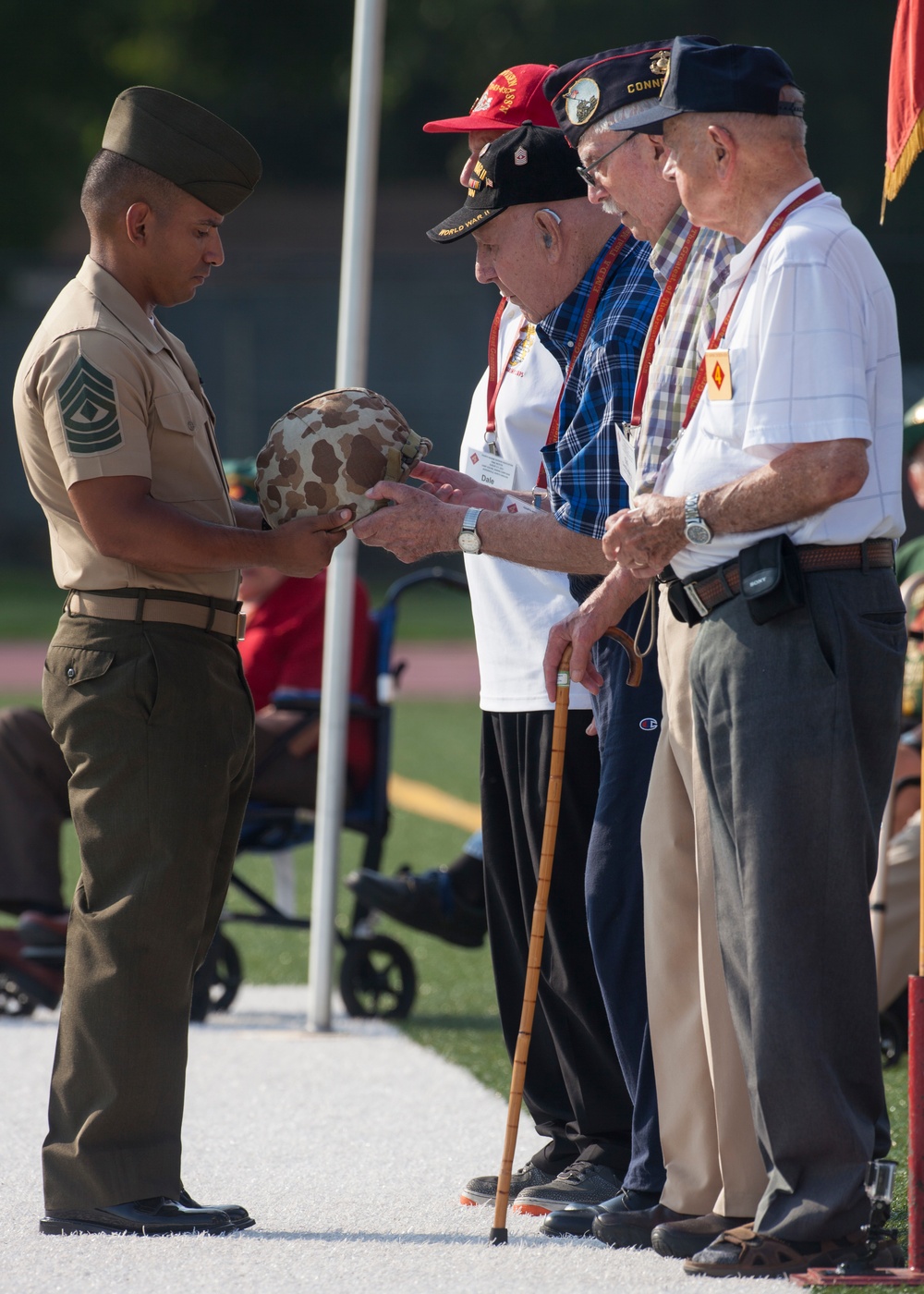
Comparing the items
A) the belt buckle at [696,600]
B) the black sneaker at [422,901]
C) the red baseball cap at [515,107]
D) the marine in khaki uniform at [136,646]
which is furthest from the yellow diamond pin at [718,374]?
the black sneaker at [422,901]

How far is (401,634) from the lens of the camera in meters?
25.3

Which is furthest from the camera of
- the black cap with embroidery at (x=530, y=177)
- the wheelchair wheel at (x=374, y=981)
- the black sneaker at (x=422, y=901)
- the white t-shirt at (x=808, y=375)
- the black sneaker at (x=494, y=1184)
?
the wheelchair wheel at (x=374, y=981)

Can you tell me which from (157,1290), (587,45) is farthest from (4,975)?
(587,45)

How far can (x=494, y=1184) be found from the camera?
13.2 ft

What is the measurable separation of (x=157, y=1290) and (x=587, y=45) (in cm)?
3767

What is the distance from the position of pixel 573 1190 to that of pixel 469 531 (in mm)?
1453

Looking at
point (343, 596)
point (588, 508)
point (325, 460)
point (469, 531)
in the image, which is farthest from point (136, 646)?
point (343, 596)

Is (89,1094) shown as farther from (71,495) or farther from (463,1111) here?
(463,1111)

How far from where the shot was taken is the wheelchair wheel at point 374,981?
666 cm

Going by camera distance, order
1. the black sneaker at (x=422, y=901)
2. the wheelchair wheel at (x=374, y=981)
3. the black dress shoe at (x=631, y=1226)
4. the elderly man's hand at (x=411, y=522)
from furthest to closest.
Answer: the wheelchair wheel at (x=374, y=981) < the black sneaker at (x=422, y=901) < the elderly man's hand at (x=411, y=522) < the black dress shoe at (x=631, y=1226)

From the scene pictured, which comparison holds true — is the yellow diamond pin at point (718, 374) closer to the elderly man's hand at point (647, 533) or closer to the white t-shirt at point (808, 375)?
the white t-shirt at point (808, 375)

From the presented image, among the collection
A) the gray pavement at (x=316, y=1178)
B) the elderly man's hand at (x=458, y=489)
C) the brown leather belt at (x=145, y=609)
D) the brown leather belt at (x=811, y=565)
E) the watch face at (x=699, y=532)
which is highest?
the elderly man's hand at (x=458, y=489)

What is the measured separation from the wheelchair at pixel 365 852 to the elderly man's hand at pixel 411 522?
266 cm

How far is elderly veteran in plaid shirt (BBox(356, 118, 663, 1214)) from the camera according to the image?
3.65 meters
